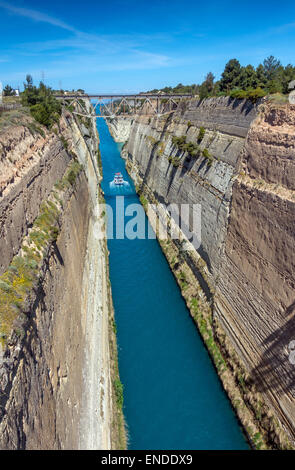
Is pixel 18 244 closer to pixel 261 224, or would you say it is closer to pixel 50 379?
pixel 50 379

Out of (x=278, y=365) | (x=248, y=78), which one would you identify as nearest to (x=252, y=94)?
(x=278, y=365)

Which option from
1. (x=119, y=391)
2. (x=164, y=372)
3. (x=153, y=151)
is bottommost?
(x=164, y=372)

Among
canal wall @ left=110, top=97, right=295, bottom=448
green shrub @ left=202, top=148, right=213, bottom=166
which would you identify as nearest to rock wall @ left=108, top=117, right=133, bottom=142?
canal wall @ left=110, top=97, right=295, bottom=448

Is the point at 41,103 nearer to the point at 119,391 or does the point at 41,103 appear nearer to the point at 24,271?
the point at 24,271

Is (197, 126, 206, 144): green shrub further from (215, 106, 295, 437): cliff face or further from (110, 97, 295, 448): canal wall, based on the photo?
(215, 106, 295, 437): cliff face

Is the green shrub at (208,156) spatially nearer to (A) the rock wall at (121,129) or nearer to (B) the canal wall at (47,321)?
(B) the canal wall at (47,321)

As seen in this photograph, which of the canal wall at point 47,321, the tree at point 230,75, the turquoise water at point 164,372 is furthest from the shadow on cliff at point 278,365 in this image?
the tree at point 230,75
